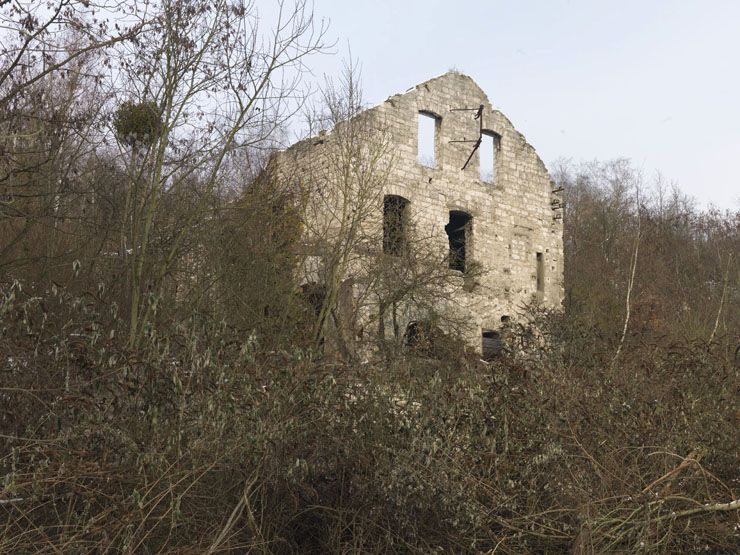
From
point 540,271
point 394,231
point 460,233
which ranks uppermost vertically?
point 460,233

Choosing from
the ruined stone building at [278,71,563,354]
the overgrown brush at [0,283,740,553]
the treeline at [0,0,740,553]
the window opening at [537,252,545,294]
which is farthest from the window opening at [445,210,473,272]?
the overgrown brush at [0,283,740,553]

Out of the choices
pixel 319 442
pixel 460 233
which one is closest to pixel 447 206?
pixel 460 233

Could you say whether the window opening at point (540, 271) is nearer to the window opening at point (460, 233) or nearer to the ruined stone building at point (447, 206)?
the ruined stone building at point (447, 206)

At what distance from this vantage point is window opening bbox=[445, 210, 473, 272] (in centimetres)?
1758

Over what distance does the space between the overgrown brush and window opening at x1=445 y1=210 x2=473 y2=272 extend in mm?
11185

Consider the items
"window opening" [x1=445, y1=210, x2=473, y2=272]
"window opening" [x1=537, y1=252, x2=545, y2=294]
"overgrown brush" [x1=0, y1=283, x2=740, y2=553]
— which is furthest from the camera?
"window opening" [x1=537, y1=252, x2=545, y2=294]

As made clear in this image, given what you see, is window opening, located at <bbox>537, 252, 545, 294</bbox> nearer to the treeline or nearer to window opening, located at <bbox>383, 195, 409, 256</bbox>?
window opening, located at <bbox>383, 195, 409, 256</bbox>

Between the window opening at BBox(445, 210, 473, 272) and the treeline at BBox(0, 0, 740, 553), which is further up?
the window opening at BBox(445, 210, 473, 272)

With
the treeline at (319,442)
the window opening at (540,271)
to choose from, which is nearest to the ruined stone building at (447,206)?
the window opening at (540,271)

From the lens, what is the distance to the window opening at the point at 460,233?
57.7 feet

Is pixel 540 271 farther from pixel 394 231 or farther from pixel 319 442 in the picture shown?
pixel 319 442

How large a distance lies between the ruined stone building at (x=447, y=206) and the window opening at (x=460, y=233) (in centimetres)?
3

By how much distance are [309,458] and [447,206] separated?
40.0 feet

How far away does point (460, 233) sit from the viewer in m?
18.6
